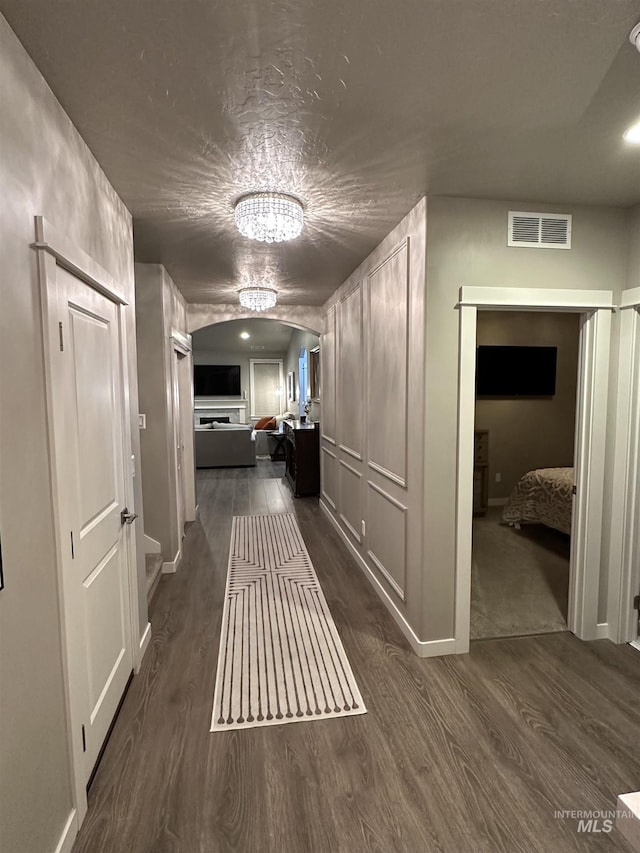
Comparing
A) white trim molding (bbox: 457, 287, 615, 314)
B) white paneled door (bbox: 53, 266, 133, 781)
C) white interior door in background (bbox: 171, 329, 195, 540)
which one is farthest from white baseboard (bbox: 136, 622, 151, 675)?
white trim molding (bbox: 457, 287, 615, 314)

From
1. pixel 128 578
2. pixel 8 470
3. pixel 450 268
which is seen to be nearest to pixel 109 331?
pixel 8 470

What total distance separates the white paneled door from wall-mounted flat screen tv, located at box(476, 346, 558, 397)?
4330 mm

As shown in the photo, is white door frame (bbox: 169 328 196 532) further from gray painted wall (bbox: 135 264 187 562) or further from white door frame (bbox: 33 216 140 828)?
white door frame (bbox: 33 216 140 828)

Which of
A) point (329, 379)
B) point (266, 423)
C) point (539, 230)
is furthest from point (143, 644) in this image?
point (266, 423)

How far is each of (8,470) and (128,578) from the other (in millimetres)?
1284

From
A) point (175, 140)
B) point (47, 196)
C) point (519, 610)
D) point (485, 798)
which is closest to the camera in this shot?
point (47, 196)

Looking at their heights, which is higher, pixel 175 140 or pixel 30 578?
pixel 175 140

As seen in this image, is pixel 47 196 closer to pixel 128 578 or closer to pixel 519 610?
pixel 128 578

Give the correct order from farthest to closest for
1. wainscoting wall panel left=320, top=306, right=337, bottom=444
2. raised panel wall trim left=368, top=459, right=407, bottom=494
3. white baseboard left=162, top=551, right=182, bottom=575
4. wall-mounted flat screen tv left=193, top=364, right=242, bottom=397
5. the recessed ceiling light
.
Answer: wall-mounted flat screen tv left=193, top=364, right=242, bottom=397 → wainscoting wall panel left=320, top=306, right=337, bottom=444 → white baseboard left=162, top=551, right=182, bottom=575 → raised panel wall trim left=368, top=459, right=407, bottom=494 → the recessed ceiling light

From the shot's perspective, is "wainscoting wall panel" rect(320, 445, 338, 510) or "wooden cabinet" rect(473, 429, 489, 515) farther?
"wooden cabinet" rect(473, 429, 489, 515)

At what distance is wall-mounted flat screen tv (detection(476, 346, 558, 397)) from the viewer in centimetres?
529

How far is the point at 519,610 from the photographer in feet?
9.55

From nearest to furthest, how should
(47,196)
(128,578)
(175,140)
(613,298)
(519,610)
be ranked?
(47,196) → (175,140) → (128,578) → (613,298) → (519,610)

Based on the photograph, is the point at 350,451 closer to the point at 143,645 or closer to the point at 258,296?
the point at 258,296
